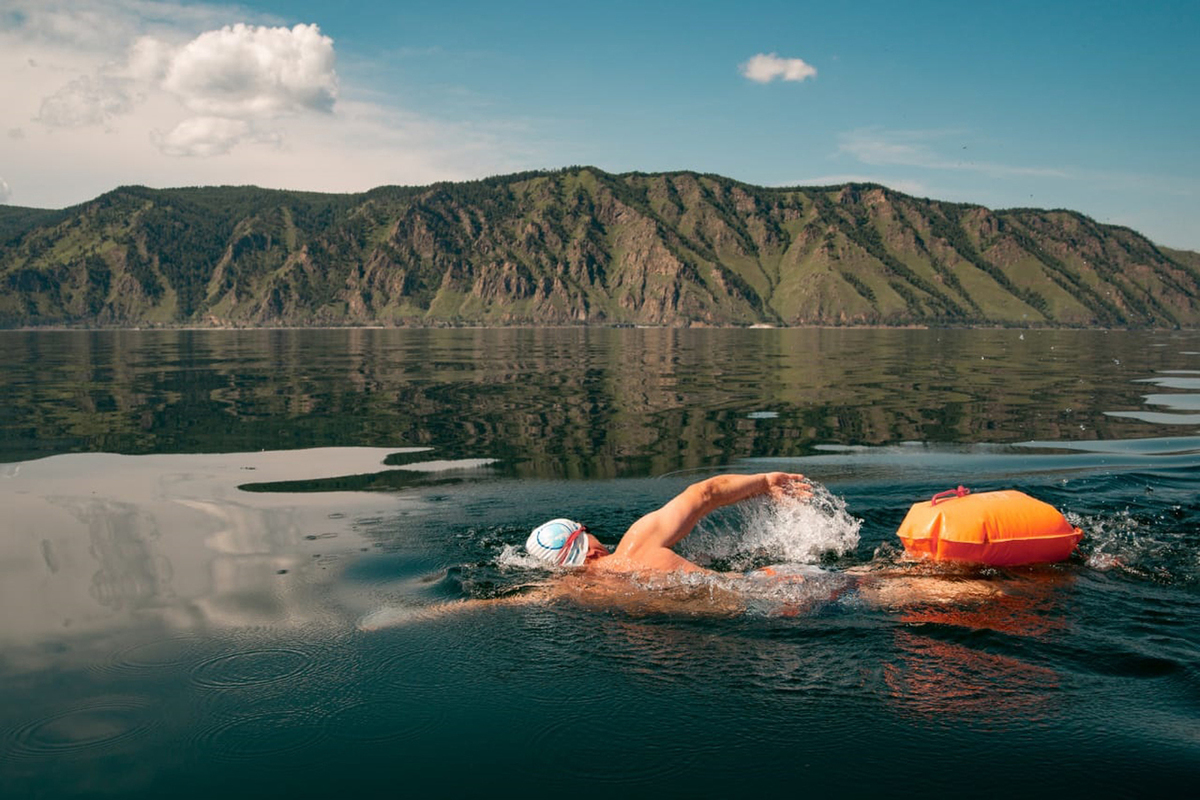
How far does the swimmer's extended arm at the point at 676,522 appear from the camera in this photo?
1059 centimetres

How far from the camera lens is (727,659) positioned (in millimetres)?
8727

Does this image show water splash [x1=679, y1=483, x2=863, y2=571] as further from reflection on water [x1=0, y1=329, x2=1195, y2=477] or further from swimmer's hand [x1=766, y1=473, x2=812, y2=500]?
reflection on water [x1=0, y1=329, x2=1195, y2=477]

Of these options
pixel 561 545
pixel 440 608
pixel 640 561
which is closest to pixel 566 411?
pixel 561 545

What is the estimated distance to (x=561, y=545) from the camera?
11.6m

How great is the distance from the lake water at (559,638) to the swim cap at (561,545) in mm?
394

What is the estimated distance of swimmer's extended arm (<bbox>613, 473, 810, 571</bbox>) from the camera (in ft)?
34.8

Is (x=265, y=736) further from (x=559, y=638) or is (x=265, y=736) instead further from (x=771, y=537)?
(x=771, y=537)

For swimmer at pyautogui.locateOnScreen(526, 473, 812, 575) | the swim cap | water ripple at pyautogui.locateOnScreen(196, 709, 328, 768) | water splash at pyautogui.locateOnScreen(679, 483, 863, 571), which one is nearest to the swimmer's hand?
swimmer at pyautogui.locateOnScreen(526, 473, 812, 575)

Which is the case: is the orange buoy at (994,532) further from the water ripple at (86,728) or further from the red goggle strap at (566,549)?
the water ripple at (86,728)

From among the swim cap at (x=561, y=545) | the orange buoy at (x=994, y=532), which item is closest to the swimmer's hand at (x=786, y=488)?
the orange buoy at (x=994, y=532)

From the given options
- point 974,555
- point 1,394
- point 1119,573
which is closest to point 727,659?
point 974,555

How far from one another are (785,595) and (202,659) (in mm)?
7251

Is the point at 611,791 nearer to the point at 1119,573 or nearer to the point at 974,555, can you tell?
the point at 974,555

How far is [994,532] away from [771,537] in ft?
11.7
